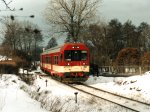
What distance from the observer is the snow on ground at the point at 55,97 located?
1166 cm

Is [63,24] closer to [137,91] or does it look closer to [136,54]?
[136,54]

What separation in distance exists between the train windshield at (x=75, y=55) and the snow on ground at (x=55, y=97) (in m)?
3.30

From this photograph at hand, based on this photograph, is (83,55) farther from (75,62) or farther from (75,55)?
(75,62)

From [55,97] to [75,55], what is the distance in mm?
12480

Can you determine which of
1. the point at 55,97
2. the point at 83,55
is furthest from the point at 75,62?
the point at 55,97

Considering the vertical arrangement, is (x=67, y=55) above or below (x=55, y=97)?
above

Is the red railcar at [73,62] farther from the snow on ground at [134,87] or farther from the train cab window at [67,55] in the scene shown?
the snow on ground at [134,87]

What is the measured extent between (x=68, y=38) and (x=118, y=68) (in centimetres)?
2208

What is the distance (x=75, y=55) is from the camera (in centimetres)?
3203

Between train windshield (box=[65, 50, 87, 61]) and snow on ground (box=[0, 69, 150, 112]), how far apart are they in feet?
10.8

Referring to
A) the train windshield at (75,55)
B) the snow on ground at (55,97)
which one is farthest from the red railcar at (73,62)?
the snow on ground at (55,97)

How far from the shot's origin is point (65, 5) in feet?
213

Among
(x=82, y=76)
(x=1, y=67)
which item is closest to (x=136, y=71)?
(x=82, y=76)

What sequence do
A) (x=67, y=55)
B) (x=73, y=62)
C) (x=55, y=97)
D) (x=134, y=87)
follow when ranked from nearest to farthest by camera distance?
1. (x=55, y=97)
2. (x=134, y=87)
3. (x=67, y=55)
4. (x=73, y=62)
